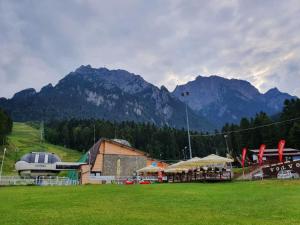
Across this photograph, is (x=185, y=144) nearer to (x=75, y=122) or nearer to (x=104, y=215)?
(x=75, y=122)

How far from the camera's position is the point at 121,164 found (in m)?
57.2

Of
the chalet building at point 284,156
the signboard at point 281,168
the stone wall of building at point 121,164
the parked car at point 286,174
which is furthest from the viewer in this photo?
the chalet building at point 284,156

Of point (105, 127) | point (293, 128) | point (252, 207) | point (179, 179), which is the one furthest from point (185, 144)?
point (252, 207)

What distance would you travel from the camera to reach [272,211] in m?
10.3

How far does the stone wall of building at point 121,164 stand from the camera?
55688 mm

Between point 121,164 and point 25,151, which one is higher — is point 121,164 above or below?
below

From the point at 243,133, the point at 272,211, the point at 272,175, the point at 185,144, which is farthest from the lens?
the point at 185,144

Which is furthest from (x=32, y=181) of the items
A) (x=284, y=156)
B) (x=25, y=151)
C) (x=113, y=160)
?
(x=25, y=151)

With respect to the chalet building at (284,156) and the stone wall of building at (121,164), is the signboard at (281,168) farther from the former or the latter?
the stone wall of building at (121,164)

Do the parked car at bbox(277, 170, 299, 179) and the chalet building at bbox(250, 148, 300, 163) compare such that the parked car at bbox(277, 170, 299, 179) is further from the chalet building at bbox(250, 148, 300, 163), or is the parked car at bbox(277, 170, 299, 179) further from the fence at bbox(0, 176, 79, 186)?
the fence at bbox(0, 176, 79, 186)

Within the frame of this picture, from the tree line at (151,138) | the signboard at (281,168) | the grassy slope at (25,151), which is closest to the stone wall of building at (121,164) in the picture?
the grassy slope at (25,151)

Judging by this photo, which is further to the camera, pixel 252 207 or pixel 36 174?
pixel 36 174

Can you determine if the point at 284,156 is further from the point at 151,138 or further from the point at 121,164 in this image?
the point at 151,138

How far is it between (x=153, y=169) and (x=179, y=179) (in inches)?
140
